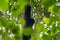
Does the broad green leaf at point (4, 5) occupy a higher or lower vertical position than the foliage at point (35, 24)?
higher

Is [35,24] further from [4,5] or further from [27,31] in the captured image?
[4,5]

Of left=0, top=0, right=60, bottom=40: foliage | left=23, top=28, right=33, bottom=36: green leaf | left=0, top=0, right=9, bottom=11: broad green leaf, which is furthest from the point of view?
left=0, top=0, right=60, bottom=40: foliage

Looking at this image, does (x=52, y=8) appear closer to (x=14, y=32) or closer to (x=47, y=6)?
(x=47, y=6)

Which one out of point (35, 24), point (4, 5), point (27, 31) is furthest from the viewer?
point (35, 24)

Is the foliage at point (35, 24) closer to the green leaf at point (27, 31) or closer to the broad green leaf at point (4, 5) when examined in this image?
the green leaf at point (27, 31)

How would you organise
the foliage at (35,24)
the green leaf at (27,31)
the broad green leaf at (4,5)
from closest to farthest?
the broad green leaf at (4,5), the green leaf at (27,31), the foliage at (35,24)

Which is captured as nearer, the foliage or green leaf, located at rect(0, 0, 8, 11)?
green leaf, located at rect(0, 0, 8, 11)

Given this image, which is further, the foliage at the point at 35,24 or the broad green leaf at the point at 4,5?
the foliage at the point at 35,24

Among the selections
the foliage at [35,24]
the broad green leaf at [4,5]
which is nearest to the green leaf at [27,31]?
the foliage at [35,24]

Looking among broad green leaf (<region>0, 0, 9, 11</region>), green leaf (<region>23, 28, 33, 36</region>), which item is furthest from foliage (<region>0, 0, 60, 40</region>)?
broad green leaf (<region>0, 0, 9, 11</region>)

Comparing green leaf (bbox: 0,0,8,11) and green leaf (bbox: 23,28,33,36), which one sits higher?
green leaf (bbox: 0,0,8,11)

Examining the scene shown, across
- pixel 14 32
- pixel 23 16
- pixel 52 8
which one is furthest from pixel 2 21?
pixel 52 8

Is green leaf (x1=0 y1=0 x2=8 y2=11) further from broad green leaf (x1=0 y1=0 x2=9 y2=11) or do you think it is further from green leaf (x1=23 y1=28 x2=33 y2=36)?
green leaf (x1=23 y1=28 x2=33 y2=36)

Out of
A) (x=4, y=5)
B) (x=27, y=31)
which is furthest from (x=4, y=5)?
(x=27, y=31)
